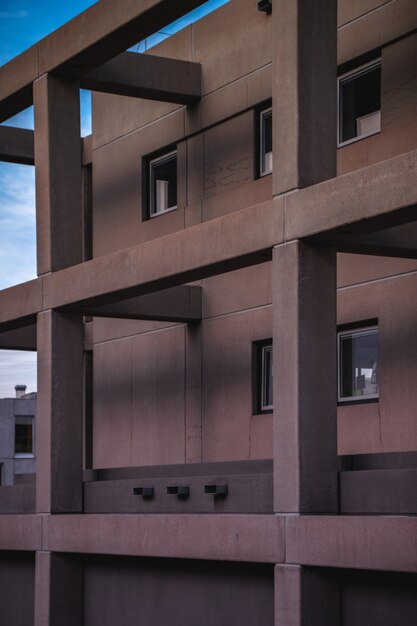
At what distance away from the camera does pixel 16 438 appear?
2808 inches

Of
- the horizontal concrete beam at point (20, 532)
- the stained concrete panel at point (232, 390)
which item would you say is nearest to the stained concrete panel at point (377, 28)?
the stained concrete panel at point (232, 390)

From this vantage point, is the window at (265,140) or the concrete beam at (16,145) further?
the concrete beam at (16,145)

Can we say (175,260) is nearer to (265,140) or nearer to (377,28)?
(265,140)

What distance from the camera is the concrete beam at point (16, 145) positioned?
85.0 feet

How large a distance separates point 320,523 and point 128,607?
219 inches

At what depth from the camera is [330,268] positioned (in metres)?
Result: 15.5

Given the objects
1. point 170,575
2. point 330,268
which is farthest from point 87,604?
point 330,268

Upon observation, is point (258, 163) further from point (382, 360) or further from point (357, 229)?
point (357, 229)

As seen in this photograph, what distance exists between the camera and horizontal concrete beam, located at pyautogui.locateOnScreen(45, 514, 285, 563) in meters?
15.5

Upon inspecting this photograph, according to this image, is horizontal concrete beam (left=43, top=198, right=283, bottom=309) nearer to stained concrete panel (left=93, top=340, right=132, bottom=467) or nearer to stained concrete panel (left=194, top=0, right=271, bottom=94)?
stained concrete panel (left=93, top=340, right=132, bottom=467)

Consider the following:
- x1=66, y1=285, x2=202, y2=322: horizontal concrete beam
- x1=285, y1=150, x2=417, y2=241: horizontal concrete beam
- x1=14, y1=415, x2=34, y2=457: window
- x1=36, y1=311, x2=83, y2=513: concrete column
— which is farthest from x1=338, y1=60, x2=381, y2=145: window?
x1=14, y1=415, x2=34, y2=457: window

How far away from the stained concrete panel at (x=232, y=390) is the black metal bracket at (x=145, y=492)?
2169 millimetres

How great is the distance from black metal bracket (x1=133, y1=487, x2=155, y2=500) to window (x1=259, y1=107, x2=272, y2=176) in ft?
18.3

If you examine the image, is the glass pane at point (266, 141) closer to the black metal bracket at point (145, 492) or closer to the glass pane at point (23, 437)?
the black metal bracket at point (145, 492)
